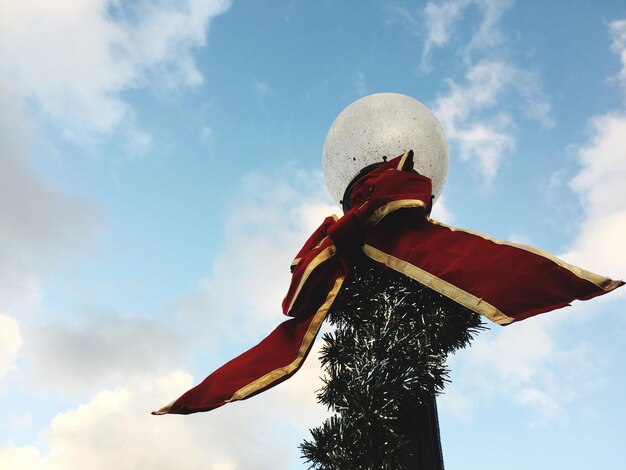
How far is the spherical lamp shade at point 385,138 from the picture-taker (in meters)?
4.07

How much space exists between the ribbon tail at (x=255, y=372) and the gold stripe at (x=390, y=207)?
1.27 ft

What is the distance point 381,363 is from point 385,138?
173 cm

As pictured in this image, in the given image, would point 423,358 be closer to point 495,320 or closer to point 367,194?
point 495,320

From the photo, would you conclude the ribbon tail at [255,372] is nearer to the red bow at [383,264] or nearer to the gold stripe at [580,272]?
the red bow at [383,264]

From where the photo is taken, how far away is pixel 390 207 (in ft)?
11.1

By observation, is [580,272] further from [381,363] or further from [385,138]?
[385,138]

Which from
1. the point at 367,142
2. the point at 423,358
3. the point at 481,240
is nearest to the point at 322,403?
the point at 423,358

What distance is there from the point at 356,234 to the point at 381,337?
666 millimetres

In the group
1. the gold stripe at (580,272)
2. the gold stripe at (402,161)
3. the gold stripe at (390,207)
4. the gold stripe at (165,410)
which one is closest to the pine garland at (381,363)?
the gold stripe at (390,207)

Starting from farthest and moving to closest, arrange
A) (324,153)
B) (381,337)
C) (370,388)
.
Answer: (324,153)
(381,337)
(370,388)

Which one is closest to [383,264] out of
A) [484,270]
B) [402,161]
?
[484,270]

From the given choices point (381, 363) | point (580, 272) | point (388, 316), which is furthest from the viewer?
point (388, 316)

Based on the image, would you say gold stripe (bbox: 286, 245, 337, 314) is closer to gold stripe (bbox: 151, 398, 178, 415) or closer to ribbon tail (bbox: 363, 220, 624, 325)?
ribbon tail (bbox: 363, 220, 624, 325)

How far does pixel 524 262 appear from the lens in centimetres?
287
